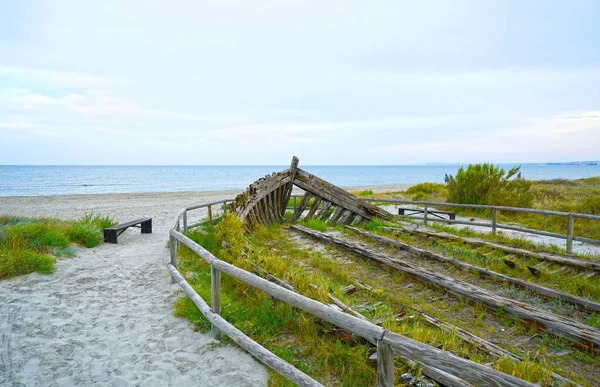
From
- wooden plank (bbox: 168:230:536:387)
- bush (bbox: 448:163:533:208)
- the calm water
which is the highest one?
bush (bbox: 448:163:533:208)

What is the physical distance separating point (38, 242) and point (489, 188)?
15.0 meters

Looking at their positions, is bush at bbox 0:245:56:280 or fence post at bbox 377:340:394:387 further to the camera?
bush at bbox 0:245:56:280

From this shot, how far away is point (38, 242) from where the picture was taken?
830 cm

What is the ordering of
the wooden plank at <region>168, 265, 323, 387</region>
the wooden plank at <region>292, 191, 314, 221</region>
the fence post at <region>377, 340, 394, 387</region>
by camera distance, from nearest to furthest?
the fence post at <region>377, 340, 394, 387</region> → the wooden plank at <region>168, 265, 323, 387</region> → the wooden plank at <region>292, 191, 314, 221</region>

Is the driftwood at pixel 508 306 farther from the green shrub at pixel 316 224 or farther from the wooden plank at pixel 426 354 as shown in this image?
the green shrub at pixel 316 224

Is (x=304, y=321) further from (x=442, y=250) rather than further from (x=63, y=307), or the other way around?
(x=442, y=250)

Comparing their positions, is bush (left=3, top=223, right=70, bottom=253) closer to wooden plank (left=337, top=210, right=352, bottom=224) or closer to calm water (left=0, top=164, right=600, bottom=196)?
wooden plank (left=337, top=210, right=352, bottom=224)

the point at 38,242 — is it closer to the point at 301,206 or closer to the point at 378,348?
the point at 301,206

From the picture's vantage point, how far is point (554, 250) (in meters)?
8.42

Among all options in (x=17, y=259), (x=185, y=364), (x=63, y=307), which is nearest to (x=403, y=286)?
(x=185, y=364)

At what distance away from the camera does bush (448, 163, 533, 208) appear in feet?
47.7

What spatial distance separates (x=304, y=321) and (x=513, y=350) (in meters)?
2.47

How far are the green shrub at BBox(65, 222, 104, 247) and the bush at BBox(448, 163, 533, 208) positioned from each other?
13.5 metres

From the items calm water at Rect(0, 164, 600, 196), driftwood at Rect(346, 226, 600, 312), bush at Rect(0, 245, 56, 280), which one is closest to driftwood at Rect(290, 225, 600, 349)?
driftwood at Rect(346, 226, 600, 312)
